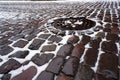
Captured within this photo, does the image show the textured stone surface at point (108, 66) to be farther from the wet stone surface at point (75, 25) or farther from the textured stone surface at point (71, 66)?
the wet stone surface at point (75, 25)

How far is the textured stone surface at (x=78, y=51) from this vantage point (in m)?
1.78

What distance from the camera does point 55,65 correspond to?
162 cm

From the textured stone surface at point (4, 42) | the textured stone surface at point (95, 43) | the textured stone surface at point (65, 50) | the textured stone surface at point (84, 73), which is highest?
the textured stone surface at point (4, 42)

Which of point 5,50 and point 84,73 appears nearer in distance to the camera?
point 84,73

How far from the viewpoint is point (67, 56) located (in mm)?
1781

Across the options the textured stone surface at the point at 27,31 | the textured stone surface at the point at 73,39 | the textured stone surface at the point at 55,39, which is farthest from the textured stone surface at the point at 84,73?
the textured stone surface at the point at 27,31

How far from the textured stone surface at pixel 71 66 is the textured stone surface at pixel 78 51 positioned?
8 cm

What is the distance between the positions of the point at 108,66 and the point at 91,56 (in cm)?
23

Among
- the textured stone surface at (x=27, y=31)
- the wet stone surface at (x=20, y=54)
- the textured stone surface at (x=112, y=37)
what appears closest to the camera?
the wet stone surface at (x=20, y=54)

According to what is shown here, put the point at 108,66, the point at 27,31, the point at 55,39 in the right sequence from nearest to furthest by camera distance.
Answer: the point at 108,66
the point at 55,39
the point at 27,31

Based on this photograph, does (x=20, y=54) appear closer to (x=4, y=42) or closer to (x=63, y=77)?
(x=4, y=42)

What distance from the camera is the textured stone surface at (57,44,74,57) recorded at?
6.00 ft

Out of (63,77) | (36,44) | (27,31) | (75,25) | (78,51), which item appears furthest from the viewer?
(75,25)

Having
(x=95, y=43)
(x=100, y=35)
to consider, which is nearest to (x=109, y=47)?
(x=95, y=43)
